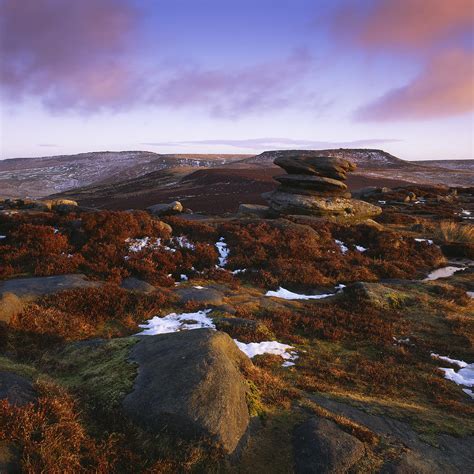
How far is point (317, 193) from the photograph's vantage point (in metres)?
32.7

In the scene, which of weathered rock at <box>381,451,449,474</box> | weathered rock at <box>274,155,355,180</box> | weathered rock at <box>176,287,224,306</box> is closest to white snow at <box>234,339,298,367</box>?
weathered rock at <box>176,287,224,306</box>

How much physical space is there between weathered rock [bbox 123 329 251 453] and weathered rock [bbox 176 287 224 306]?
5160mm

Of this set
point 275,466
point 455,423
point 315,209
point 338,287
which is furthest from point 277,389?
point 315,209

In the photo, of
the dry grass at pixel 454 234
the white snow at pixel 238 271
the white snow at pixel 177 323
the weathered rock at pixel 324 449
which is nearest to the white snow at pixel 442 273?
the dry grass at pixel 454 234

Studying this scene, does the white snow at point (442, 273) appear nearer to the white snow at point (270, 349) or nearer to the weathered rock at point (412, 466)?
the white snow at point (270, 349)

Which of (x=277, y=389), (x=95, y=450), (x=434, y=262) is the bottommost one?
(x=434, y=262)

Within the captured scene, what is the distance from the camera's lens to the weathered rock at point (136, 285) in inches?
485

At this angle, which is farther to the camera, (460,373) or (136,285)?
(136,285)

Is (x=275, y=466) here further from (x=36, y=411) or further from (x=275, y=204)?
(x=275, y=204)

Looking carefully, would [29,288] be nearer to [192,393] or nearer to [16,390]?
[16,390]

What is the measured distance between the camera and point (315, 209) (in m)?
30.9

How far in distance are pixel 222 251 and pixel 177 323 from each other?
8.76 m

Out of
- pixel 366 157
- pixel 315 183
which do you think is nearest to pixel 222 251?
pixel 315 183

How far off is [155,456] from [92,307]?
6.44m
